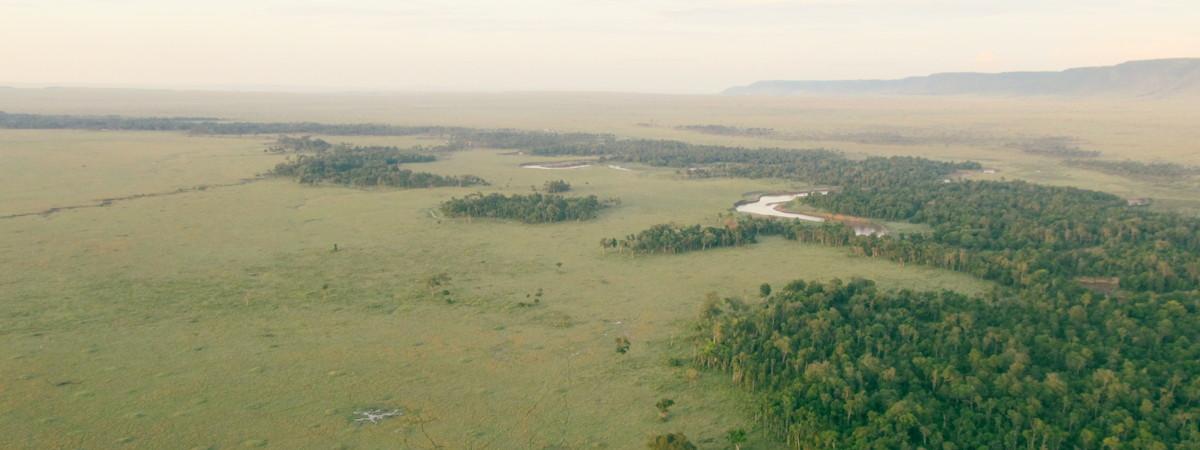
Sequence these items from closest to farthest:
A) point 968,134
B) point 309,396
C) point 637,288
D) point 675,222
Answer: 1. point 309,396
2. point 637,288
3. point 675,222
4. point 968,134

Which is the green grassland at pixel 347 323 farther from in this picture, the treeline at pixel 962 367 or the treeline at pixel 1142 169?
the treeline at pixel 1142 169

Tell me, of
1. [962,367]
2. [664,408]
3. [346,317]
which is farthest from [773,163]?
Answer: [664,408]

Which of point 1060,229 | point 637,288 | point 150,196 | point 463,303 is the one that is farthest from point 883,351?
point 150,196

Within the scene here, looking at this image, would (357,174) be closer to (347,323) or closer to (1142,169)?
(347,323)

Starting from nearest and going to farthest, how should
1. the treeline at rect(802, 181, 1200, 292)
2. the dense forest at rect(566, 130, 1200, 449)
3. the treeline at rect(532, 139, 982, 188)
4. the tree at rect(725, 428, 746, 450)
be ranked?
the dense forest at rect(566, 130, 1200, 449), the tree at rect(725, 428, 746, 450), the treeline at rect(802, 181, 1200, 292), the treeline at rect(532, 139, 982, 188)

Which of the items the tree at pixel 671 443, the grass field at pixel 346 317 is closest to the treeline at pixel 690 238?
the grass field at pixel 346 317

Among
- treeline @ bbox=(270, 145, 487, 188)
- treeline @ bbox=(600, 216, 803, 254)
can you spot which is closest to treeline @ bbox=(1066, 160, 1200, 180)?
treeline @ bbox=(600, 216, 803, 254)

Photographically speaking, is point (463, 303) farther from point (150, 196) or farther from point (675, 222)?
point (150, 196)

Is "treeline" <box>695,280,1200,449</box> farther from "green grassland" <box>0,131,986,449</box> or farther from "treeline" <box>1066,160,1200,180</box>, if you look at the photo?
"treeline" <box>1066,160,1200,180</box>
